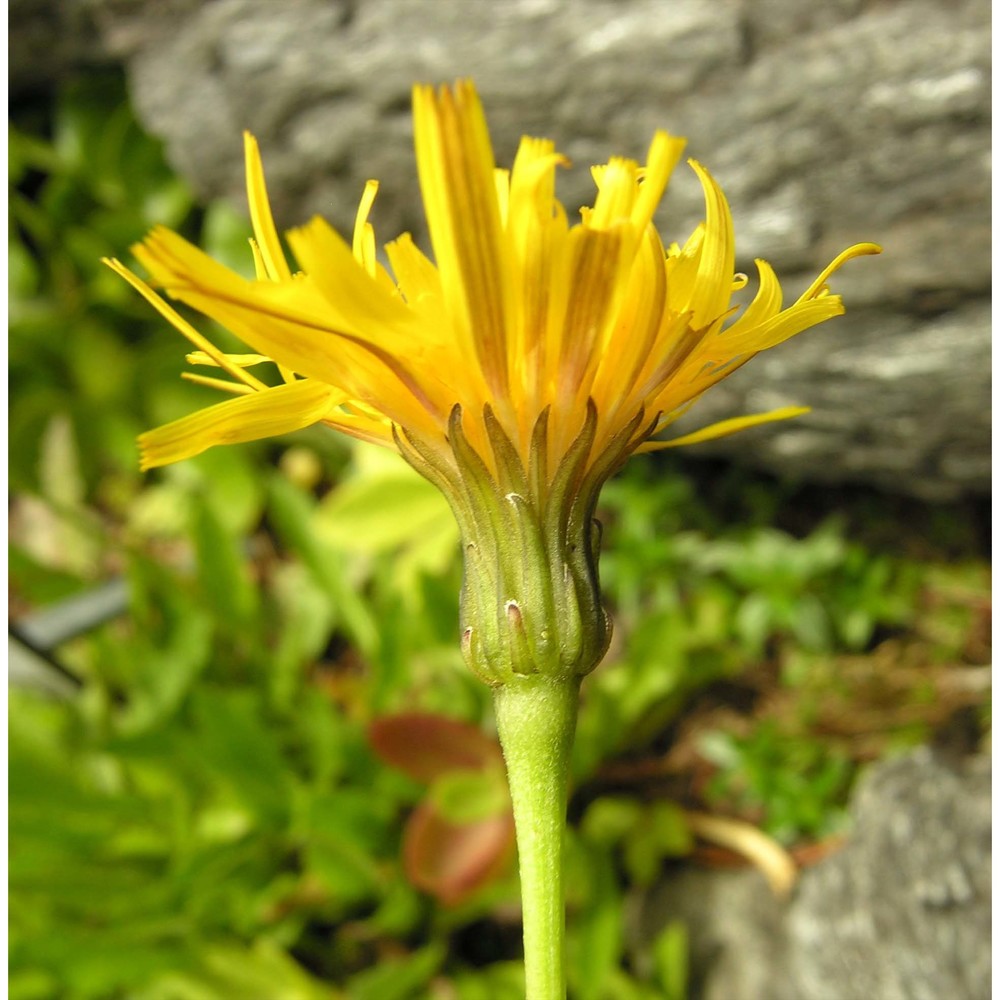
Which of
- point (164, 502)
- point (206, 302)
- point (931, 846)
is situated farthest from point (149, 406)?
point (206, 302)

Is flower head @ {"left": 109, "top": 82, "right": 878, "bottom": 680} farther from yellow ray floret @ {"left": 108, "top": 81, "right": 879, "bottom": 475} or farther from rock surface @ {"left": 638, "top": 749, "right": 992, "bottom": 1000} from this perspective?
rock surface @ {"left": 638, "top": 749, "right": 992, "bottom": 1000}

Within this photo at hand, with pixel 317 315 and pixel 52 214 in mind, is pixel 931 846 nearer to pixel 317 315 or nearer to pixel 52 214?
pixel 317 315

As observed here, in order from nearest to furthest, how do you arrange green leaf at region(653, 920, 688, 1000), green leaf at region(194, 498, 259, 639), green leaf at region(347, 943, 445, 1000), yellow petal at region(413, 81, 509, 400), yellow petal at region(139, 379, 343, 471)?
1. yellow petal at region(413, 81, 509, 400)
2. yellow petal at region(139, 379, 343, 471)
3. green leaf at region(347, 943, 445, 1000)
4. green leaf at region(653, 920, 688, 1000)
5. green leaf at region(194, 498, 259, 639)

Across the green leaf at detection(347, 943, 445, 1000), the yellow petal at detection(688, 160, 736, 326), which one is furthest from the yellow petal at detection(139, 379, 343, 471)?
the green leaf at detection(347, 943, 445, 1000)

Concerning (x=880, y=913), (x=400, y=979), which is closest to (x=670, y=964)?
(x=880, y=913)

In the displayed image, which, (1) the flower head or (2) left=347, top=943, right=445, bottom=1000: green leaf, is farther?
(2) left=347, top=943, right=445, bottom=1000: green leaf

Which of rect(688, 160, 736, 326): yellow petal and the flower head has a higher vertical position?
rect(688, 160, 736, 326): yellow petal

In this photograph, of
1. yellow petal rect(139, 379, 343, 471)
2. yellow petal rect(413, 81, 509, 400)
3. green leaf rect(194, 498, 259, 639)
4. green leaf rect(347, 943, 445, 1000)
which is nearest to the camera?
yellow petal rect(413, 81, 509, 400)
